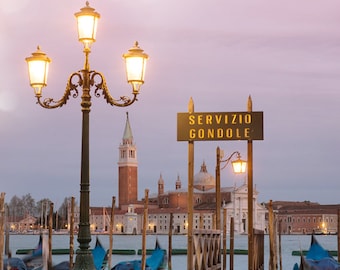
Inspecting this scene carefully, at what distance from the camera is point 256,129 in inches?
280

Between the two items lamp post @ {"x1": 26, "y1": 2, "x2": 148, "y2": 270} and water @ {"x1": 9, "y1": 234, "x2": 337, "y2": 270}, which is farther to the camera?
water @ {"x1": 9, "y1": 234, "x2": 337, "y2": 270}

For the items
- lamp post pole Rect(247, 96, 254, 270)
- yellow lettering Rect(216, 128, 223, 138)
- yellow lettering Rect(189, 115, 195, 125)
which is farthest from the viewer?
lamp post pole Rect(247, 96, 254, 270)

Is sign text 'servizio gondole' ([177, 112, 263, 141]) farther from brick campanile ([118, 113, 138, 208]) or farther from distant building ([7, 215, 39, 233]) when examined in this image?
distant building ([7, 215, 39, 233])

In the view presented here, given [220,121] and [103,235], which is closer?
[220,121]

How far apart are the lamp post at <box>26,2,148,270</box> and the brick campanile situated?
84455 millimetres

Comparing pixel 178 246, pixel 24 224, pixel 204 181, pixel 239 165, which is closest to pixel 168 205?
pixel 204 181

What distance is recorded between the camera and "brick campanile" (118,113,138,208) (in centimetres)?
9185

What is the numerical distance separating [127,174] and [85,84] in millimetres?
86301

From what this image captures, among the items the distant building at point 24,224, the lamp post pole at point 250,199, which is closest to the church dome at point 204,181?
the distant building at point 24,224

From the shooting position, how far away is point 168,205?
9544 cm

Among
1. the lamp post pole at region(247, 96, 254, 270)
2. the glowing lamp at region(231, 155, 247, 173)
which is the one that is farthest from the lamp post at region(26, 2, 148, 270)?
the glowing lamp at region(231, 155, 247, 173)

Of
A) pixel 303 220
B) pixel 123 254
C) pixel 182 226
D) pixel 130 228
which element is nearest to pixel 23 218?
pixel 130 228

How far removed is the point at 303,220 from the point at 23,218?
124 feet

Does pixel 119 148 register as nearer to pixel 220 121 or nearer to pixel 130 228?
pixel 130 228
